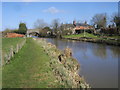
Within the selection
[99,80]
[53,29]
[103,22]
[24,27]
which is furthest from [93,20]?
[99,80]

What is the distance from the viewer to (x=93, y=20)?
241 ft

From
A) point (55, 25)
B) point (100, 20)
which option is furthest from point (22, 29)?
point (100, 20)

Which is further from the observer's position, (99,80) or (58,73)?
(99,80)

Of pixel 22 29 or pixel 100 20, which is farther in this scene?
pixel 22 29

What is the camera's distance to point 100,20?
6862cm

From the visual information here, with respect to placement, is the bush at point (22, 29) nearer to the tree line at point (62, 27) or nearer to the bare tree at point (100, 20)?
the tree line at point (62, 27)

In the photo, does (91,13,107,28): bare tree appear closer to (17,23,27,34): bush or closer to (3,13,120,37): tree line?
(3,13,120,37): tree line

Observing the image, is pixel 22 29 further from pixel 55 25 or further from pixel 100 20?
pixel 100 20

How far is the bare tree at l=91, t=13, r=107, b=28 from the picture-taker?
65.9 metres

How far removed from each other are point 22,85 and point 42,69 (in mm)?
2930

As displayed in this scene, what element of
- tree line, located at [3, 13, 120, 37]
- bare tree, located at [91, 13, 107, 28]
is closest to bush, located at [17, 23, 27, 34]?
tree line, located at [3, 13, 120, 37]

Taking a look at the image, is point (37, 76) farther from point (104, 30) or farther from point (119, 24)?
point (104, 30)

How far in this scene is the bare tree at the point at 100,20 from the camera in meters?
65.9

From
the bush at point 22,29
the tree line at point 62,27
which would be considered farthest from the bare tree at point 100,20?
the bush at point 22,29
